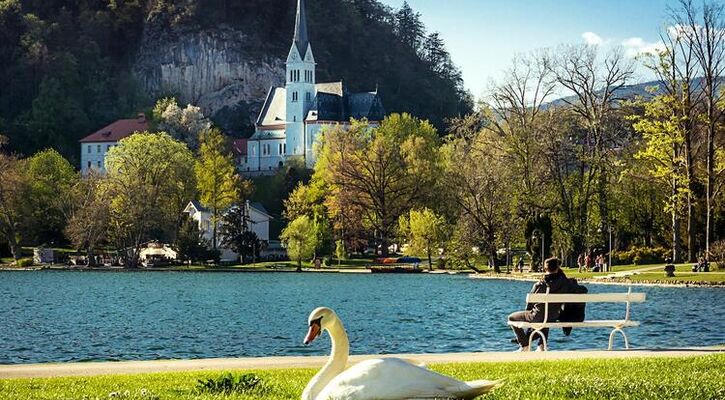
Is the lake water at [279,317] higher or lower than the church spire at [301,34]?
lower

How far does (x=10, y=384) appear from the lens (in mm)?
15672

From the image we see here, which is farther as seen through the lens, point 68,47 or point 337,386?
point 68,47

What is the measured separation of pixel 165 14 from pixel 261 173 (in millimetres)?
39610

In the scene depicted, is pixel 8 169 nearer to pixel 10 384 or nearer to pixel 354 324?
pixel 354 324

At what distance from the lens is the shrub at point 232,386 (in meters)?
13.9

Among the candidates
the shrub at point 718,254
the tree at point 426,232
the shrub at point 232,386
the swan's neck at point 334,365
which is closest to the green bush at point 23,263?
the tree at point 426,232

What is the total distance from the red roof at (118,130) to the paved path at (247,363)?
131 metres

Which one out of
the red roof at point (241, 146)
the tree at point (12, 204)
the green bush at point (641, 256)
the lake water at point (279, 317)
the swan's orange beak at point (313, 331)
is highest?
the red roof at point (241, 146)

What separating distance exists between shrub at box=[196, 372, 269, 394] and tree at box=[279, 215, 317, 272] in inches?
3244

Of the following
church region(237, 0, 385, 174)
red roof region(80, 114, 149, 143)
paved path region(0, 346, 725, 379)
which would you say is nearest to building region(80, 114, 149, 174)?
red roof region(80, 114, 149, 143)

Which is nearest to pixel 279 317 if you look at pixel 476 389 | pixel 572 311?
pixel 572 311

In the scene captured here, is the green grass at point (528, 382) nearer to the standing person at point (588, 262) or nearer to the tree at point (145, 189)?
the standing person at point (588, 262)

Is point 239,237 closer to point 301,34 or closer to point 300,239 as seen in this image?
point 300,239

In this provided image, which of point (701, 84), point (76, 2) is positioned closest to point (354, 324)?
point (701, 84)
